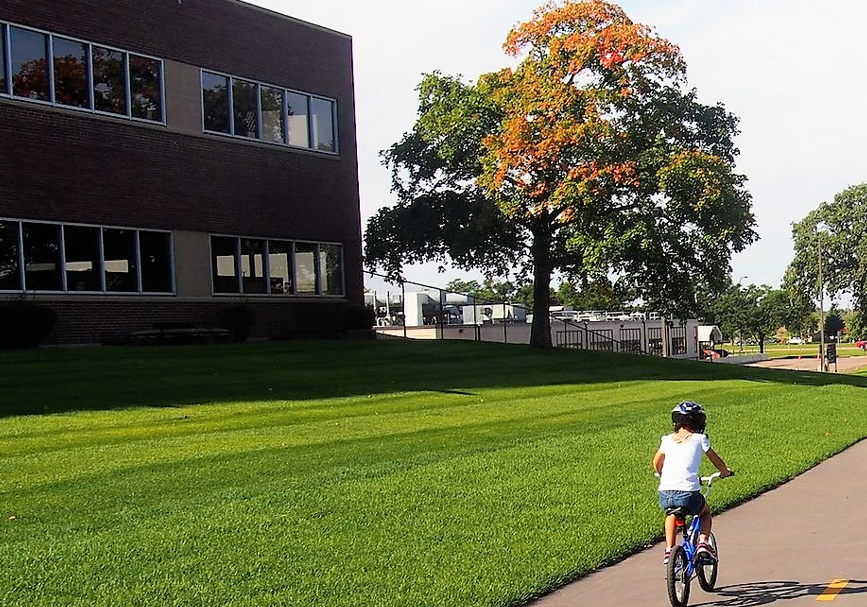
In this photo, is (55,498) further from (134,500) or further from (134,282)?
(134,282)

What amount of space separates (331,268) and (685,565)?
81.1 feet

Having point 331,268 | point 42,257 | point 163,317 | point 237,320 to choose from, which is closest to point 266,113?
point 331,268

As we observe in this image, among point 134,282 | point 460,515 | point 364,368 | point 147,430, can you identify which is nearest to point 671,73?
point 364,368

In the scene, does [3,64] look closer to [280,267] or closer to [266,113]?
[266,113]

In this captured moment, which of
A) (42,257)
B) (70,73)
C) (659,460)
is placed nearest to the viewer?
(659,460)

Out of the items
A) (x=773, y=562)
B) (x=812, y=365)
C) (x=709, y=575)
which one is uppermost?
(x=709, y=575)

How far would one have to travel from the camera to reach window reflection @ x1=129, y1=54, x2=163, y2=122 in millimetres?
24703

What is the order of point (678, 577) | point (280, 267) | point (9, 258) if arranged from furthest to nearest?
point (280, 267)
point (9, 258)
point (678, 577)

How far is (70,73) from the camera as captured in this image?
76.0 ft

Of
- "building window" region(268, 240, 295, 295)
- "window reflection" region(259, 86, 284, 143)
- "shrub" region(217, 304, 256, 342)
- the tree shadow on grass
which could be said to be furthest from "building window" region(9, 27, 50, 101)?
"building window" region(268, 240, 295, 295)

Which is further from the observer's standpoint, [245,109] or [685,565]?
[245,109]

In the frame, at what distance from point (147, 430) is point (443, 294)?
73.5 ft

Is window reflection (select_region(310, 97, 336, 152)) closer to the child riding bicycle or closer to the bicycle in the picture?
the child riding bicycle

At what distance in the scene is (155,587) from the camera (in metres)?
6.55
